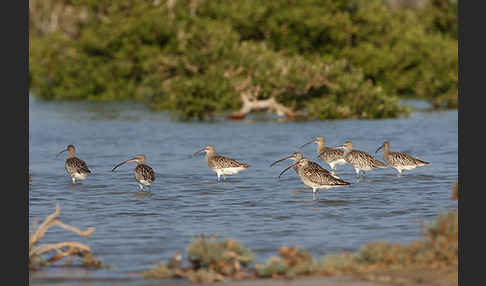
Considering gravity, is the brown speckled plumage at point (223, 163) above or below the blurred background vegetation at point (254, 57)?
below

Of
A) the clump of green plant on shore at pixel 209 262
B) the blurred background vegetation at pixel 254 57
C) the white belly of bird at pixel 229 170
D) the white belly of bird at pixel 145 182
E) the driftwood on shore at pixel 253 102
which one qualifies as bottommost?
the clump of green plant on shore at pixel 209 262

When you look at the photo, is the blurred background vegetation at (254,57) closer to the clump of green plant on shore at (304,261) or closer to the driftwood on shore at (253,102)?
the driftwood on shore at (253,102)

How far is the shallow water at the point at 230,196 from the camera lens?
14.5 metres

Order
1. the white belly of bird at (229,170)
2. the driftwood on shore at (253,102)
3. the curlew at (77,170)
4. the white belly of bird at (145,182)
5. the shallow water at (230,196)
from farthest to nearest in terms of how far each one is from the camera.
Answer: the driftwood on shore at (253,102) → the white belly of bird at (229,170) → the curlew at (77,170) → the white belly of bird at (145,182) → the shallow water at (230,196)

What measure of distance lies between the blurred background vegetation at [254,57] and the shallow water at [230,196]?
5.16 m

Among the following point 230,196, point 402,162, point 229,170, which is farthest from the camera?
point 402,162

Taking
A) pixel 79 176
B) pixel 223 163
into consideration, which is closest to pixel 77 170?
pixel 79 176

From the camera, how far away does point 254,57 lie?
151 ft

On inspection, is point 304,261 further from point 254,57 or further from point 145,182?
point 254,57

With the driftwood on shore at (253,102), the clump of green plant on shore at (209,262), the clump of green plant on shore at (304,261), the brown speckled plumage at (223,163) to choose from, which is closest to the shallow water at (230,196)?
the brown speckled plumage at (223,163)

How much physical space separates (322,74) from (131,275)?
32.6 m

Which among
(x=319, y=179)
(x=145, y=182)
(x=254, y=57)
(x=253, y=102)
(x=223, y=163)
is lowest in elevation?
(x=145, y=182)

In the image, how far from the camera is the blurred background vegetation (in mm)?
44250

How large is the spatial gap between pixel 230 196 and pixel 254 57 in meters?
26.5
